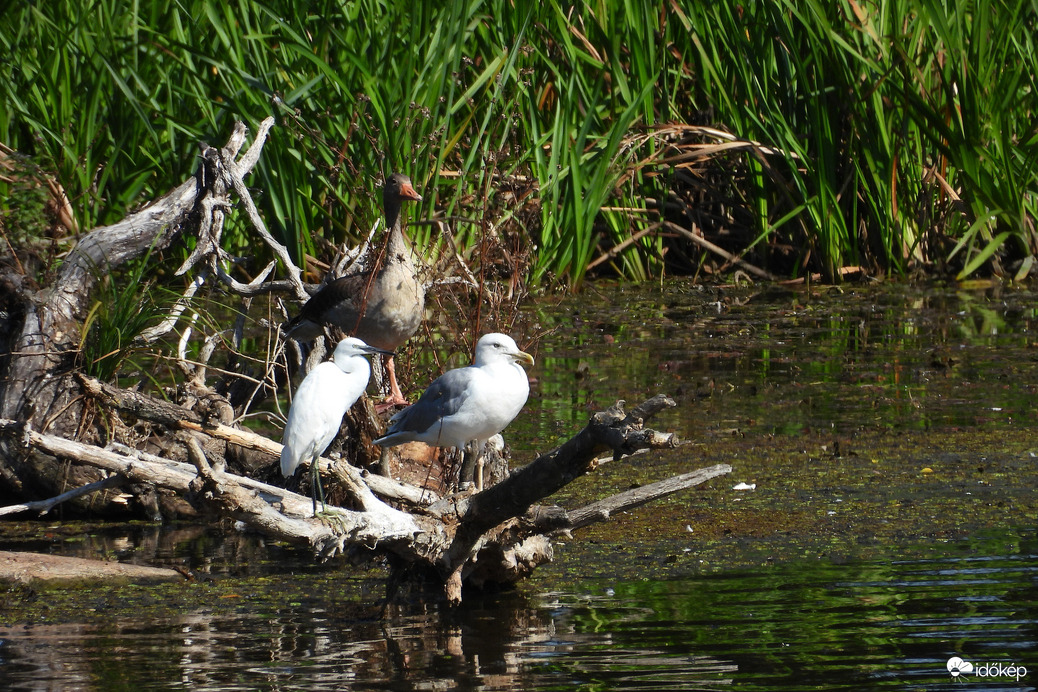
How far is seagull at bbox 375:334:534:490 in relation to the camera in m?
5.16

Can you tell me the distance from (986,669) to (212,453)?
330cm

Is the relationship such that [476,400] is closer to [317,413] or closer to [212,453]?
[317,413]

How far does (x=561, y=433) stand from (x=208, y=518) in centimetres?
204

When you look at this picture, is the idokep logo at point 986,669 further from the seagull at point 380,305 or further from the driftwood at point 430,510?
the seagull at point 380,305

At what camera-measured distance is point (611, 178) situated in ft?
35.1

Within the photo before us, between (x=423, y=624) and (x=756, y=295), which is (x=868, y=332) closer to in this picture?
(x=756, y=295)

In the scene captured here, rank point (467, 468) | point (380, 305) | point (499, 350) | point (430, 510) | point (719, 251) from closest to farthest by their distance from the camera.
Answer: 1. point (430, 510)
2. point (499, 350)
3. point (467, 468)
4. point (380, 305)
5. point (719, 251)

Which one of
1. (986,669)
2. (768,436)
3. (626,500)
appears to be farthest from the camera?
(768,436)

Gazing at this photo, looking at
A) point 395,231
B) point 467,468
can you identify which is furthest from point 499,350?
point 395,231

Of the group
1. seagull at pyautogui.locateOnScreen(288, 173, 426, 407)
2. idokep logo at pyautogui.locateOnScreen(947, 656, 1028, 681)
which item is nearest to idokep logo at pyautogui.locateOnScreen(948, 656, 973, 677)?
idokep logo at pyautogui.locateOnScreen(947, 656, 1028, 681)

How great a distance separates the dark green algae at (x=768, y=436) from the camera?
5.26m

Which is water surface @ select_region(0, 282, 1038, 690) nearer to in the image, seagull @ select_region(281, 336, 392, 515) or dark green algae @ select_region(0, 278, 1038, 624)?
dark green algae @ select_region(0, 278, 1038, 624)

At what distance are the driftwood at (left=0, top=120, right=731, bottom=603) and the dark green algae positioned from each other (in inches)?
12.6

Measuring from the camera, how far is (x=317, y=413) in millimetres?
4988
